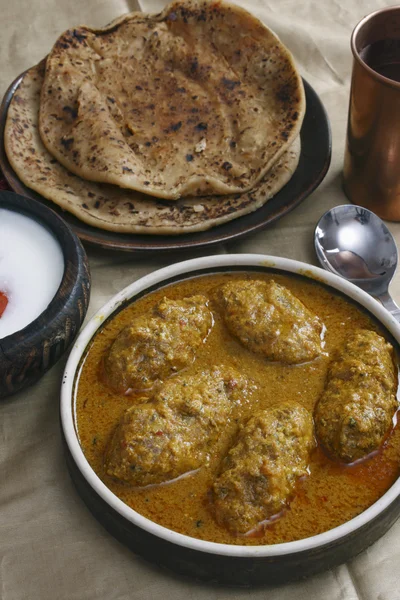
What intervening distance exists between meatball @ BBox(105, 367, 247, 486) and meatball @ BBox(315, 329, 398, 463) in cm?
25

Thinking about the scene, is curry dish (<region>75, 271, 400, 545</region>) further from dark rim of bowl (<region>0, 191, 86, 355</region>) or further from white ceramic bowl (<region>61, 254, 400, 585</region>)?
dark rim of bowl (<region>0, 191, 86, 355</region>)

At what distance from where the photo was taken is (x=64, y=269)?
7.14ft

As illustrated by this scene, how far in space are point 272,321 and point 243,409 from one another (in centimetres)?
30

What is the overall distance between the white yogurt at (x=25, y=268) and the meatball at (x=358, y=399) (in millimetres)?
874

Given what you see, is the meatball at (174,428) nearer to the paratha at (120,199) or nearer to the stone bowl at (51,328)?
the stone bowl at (51,328)

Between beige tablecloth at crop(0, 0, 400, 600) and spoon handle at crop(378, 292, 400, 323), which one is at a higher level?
spoon handle at crop(378, 292, 400, 323)

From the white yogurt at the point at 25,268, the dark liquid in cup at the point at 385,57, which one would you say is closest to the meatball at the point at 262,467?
the white yogurt at the point at 25,268

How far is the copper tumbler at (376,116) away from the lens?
8.22ft

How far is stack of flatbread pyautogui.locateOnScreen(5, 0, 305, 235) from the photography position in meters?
2.59

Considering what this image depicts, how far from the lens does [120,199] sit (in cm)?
263

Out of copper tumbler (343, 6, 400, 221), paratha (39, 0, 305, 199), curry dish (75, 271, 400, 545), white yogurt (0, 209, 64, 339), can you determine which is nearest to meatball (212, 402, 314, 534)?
curry dish (75, 271, 400, 545)

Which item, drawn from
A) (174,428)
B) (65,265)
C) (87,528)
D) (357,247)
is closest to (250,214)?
(357,247)

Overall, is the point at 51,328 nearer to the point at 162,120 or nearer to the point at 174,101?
the point at 162,120

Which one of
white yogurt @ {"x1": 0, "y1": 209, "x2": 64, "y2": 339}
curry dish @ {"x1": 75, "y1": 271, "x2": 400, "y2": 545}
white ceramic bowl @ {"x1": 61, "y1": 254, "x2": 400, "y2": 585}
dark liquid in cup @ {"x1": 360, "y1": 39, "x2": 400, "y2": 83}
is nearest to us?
white ceramic bowl @ {"x1": 61, "y1": 254, "x2": 400, "y2": 585}
